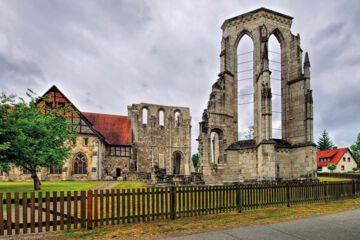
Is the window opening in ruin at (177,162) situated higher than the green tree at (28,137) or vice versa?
the green tree at (28,137)

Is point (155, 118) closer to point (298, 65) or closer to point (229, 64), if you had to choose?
point (229, 64)

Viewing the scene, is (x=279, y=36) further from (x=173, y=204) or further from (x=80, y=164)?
(x=80, y=164)

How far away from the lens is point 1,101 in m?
19.4

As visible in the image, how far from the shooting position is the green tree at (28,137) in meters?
18.2

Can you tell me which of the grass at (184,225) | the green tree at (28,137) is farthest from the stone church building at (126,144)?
the grass at (184,225)

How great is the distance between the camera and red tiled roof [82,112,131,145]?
127 feet

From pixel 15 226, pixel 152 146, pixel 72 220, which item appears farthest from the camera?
pixel 152 146

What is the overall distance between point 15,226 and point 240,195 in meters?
7.25

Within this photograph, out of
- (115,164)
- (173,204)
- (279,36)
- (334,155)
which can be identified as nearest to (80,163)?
(115,164)

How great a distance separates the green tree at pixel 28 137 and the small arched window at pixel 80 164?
38.3 feet

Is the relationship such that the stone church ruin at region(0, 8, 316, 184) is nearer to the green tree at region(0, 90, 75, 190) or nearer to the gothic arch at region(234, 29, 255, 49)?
the gothic arch at region(234, 29, 255, 49)

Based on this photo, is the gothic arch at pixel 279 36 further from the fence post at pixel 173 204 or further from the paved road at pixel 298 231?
the fence post at pixel 173 204

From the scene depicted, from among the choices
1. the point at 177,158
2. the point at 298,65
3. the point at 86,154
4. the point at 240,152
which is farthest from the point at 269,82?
the point at 177,158

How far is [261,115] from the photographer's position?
1947 cm
